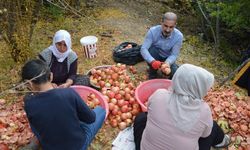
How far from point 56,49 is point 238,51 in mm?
3981

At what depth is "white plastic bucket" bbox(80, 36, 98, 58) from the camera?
5.00m

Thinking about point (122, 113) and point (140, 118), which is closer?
point (140, 118)

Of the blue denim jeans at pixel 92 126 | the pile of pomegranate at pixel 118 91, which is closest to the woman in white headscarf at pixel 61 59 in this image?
the pile of pomegranate at pixel 118 91

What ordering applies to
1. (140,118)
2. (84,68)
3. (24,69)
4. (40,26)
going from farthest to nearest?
(40,26) < (84,68) < (140,118) < (24,69)

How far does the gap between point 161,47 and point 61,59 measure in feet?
4.54

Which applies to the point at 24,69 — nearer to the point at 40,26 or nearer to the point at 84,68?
the point at 84,68

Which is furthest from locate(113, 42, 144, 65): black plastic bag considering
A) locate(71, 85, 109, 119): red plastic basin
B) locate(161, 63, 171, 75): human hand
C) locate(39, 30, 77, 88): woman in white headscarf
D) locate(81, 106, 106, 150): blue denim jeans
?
locate(81, 106, 106, 150): blue denim jeans

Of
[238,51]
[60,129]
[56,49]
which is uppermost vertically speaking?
[56,49]

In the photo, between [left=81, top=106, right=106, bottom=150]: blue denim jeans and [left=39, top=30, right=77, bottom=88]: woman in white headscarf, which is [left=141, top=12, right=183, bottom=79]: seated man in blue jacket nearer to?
[left=39, top=30, right=77, bottom=88]: woman in white headscarf

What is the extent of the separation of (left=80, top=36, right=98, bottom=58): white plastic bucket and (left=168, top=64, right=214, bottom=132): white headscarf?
8.14ft

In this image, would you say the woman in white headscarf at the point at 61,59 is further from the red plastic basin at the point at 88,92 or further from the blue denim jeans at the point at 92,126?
the blue denim jeans at the point at 92,126

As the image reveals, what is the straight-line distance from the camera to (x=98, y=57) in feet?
17.1

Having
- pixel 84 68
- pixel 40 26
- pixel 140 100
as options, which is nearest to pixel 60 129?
pixel 140 100

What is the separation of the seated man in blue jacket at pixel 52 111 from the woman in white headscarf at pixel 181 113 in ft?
2.00
